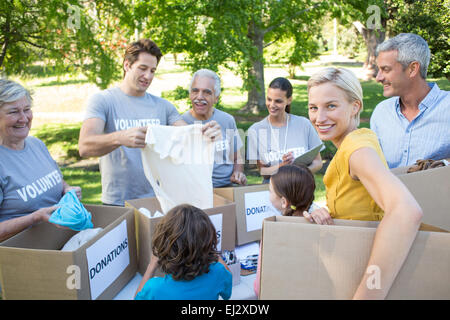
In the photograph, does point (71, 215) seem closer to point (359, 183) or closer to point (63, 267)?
point (63, 267)

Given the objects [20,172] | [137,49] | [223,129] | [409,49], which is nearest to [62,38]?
[137,49]

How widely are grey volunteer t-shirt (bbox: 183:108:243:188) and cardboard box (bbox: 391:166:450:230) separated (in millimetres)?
1630

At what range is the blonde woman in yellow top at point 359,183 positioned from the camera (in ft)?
3.26

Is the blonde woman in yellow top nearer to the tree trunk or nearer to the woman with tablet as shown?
the woman with tablet

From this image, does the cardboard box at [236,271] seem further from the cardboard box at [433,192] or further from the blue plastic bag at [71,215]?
the cardboard box at [433,192]

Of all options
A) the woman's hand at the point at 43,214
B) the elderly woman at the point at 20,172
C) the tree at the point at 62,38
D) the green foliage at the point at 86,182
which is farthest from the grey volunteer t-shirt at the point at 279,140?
the tree at the point at 62,38

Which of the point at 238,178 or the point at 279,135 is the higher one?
the point at 279,135

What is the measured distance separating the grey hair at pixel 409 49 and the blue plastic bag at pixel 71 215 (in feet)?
6.79

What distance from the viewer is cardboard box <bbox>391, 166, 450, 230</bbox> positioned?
1.57 metres

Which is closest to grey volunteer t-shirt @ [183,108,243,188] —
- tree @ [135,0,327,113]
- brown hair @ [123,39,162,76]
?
brown hair @ [123,39,162,76]

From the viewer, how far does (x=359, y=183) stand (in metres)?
1.25

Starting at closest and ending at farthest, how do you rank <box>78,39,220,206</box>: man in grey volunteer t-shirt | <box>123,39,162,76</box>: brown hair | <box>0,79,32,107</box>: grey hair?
<box>0,79,32,107</box>: grey hair, <box>78,39,220,206</box>: man in grey volunteer t-shirt, <box>123,39,162,76</box>: brown hair

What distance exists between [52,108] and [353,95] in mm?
16165

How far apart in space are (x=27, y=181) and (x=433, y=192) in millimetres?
2083
